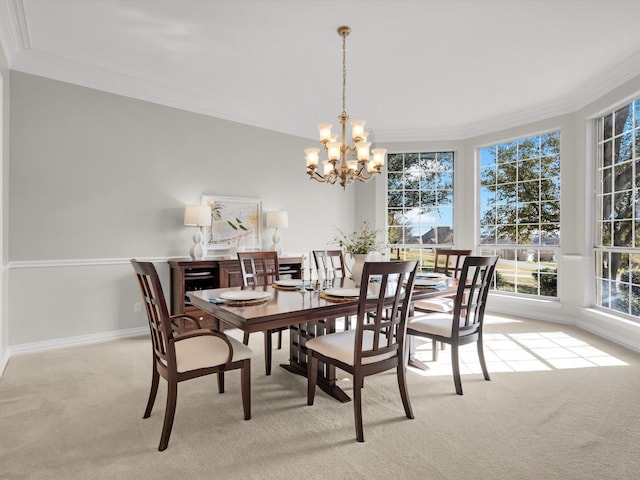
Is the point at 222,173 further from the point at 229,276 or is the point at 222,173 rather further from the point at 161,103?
the point at 229,276

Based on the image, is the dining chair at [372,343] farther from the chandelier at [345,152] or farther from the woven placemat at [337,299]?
the chandelier at [345,152]

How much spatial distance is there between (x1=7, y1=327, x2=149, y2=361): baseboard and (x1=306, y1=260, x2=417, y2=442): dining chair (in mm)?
2628

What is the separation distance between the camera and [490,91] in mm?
4422

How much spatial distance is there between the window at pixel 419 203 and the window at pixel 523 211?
536 millimetres

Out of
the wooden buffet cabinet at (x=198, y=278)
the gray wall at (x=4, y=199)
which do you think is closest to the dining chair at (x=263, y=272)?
the wooden buffet cabinet at (x=198, y=278)

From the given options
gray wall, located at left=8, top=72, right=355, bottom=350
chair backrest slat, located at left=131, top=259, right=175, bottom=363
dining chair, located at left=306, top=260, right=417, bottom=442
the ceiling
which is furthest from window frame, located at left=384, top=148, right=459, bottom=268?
chair backrest slat, located at left=131, top=259, right=175, bottom=363

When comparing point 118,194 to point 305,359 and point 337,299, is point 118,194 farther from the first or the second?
point 337,299

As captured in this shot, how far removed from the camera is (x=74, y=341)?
3.70 meters

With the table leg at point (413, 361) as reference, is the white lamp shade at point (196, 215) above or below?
above

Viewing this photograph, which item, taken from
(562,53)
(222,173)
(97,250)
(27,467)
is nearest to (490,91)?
(562,53)

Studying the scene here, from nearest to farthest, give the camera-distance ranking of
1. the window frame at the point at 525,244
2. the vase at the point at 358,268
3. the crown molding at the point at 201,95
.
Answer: the vase at the point at 358,268 → the crown molding at the point at 201,95 → the window frame at the point at 525,244

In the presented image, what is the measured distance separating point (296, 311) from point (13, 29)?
3.43 meters

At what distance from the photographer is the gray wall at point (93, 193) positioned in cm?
348

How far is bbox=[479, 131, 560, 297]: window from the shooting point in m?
4.94
